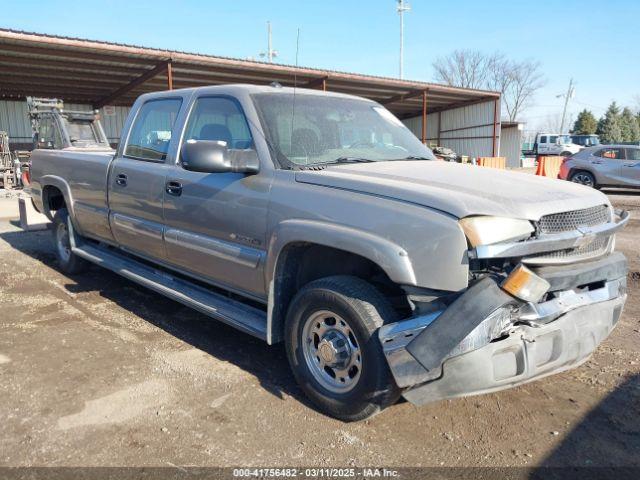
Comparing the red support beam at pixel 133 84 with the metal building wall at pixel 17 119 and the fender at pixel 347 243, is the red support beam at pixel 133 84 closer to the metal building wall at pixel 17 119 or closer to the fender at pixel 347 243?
the metal building wall at pixel 17 119

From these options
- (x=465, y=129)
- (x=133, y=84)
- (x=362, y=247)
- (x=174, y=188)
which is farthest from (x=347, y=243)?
(x=465, y=129)

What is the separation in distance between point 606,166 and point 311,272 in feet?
50.3

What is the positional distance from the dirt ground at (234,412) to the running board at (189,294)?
0.41 m

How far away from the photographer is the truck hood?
8.79 ft

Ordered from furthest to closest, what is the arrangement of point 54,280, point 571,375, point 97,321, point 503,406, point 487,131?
point 487,131, point 54,280, point 97,321, point 571,375, point 503,406

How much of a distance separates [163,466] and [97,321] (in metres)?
2.52

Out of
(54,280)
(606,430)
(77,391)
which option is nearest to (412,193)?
(606,430)

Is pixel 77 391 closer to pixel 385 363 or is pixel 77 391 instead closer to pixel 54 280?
pixel 385 363

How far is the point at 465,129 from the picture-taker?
1240 inches

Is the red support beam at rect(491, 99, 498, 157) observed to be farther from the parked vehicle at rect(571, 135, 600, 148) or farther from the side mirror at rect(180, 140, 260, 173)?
the side mirror at rect(180, 140, 260, 173)

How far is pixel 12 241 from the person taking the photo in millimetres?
8883

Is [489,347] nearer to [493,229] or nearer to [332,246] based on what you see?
[493,229]

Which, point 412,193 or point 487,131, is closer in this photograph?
point 412,193

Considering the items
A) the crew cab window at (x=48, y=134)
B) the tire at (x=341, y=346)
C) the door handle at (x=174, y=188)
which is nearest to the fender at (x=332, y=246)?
the tire at (x=341, y=346)
